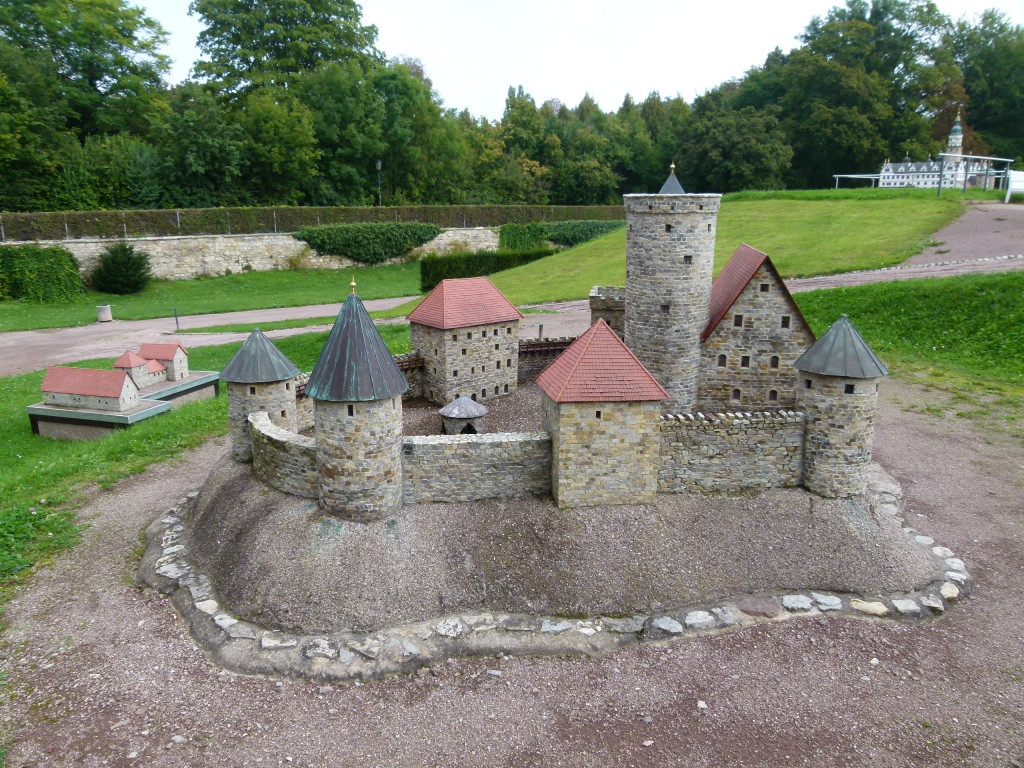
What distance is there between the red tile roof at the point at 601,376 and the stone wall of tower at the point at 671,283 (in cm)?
348

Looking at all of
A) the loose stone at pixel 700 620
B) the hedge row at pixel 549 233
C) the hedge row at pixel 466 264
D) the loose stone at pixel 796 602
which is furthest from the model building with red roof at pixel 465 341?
the hedge row at pixel 549 233

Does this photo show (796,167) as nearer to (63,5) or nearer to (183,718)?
(63,5)

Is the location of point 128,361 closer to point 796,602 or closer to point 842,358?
point 796,602

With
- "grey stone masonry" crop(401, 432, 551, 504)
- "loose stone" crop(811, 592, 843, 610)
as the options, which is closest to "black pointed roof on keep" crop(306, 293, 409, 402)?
"grey stone masonry" crop(401, 432, 551, 504)

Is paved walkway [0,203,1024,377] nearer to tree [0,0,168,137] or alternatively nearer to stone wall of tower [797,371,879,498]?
stone wall of tower [797,371,879,498]

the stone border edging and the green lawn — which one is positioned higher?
the green lawn

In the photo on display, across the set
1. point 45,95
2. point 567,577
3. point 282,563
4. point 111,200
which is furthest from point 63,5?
point 567,577

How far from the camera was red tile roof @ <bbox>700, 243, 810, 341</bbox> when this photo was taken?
18.2 metres

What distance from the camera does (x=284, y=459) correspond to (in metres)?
15.9

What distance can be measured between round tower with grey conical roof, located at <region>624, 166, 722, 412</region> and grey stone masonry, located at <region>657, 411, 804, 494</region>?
3299mm

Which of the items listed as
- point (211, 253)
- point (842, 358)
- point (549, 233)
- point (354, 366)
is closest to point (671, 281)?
point (842, 358)

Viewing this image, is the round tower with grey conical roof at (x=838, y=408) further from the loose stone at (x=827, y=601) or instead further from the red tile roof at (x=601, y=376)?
the red tile roof at (x=601, y=376)

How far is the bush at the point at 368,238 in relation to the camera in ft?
177

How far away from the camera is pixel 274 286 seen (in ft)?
162
